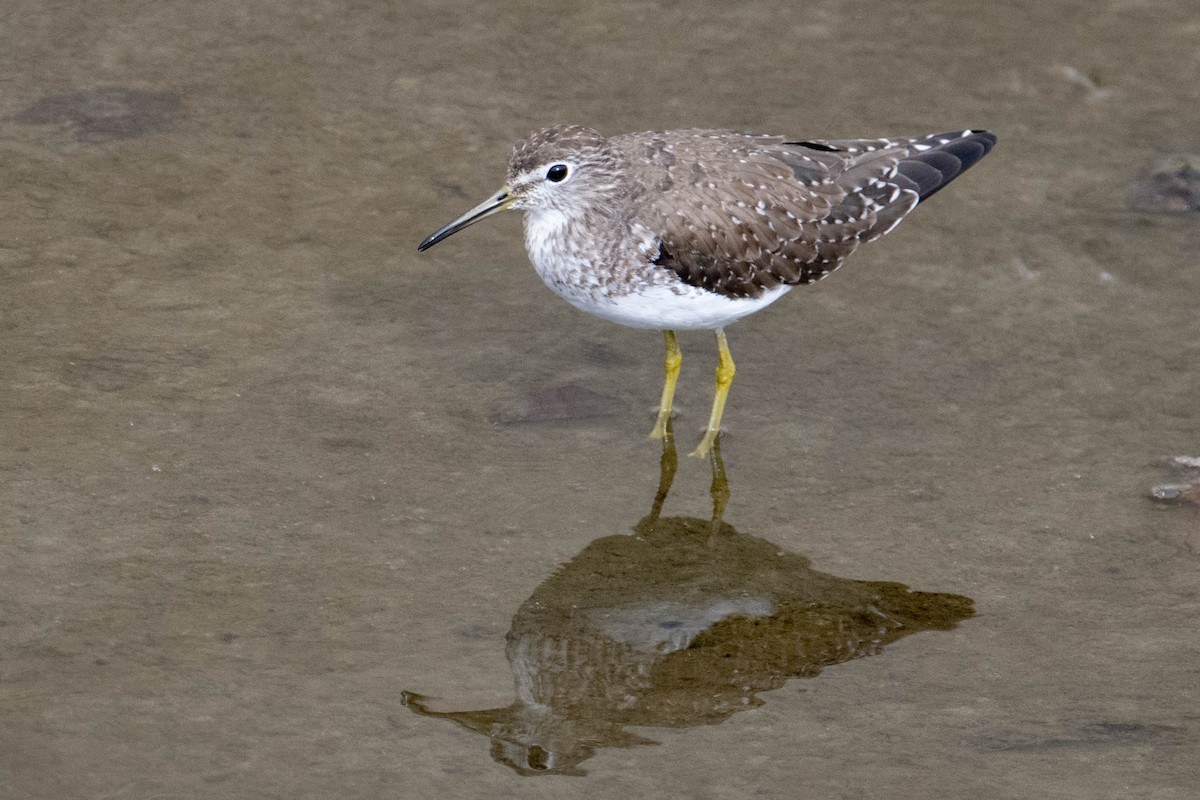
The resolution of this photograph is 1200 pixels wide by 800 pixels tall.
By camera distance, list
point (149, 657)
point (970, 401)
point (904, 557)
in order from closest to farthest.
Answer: point (149, 657) < point (904, 557) < point (970, 401)

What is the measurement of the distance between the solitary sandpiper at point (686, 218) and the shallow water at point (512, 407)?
0.73 metres

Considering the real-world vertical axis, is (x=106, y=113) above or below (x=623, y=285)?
above

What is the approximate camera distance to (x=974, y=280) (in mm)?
9375

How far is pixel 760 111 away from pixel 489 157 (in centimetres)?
197

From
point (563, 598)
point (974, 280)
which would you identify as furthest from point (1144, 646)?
point (974, 280)

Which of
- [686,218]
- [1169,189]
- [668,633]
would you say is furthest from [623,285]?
[1169,189]

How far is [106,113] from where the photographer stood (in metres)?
10.2

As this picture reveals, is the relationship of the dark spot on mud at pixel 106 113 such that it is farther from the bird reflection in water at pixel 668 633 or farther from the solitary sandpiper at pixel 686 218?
the bird reflection in water at pixel 668 633

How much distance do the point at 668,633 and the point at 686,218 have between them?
228cm

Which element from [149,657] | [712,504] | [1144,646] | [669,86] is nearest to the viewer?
[149,657]

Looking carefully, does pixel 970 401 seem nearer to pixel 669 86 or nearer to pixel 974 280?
pixel 974 280

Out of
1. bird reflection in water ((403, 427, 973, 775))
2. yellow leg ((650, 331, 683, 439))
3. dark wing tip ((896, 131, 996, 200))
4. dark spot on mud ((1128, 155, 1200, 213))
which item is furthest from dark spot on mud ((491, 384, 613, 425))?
dark spot on mud ((1128, 155, 1200, 213))

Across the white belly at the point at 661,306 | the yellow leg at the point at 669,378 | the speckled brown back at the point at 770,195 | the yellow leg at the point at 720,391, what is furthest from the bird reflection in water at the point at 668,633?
the speckled brown back at the point at 770,195

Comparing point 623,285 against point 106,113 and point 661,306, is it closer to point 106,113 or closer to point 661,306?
point 661,306
